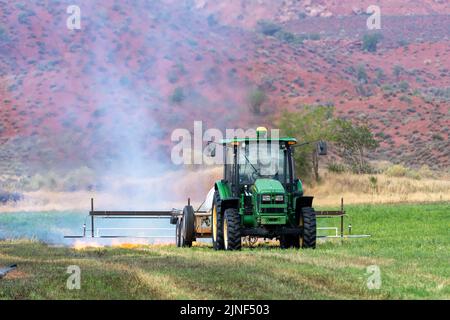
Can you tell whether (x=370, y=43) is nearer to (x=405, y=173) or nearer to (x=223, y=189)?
(x=405, y=173)

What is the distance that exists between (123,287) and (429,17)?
10986cm

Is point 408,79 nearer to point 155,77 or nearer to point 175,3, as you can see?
point 175,3

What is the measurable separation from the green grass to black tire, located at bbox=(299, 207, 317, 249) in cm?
60

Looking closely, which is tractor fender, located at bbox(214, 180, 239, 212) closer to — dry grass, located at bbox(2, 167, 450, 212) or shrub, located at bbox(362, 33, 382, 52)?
dry grass, located at bbox(2, 167, 450, 212)

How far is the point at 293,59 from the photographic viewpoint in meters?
100

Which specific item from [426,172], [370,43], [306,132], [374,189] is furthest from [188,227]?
[370,43]

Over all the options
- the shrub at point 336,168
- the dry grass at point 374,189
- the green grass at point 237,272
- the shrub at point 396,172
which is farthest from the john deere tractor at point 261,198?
the shrub at point 396,172

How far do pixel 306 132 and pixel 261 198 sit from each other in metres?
36.8

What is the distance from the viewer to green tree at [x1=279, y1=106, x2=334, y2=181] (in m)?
59.7

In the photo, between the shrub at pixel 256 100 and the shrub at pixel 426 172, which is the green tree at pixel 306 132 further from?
the shrub at pixel 426 172

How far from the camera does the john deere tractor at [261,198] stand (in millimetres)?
25953

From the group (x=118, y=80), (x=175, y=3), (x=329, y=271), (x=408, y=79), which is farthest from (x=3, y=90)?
(x=329, y=271)
